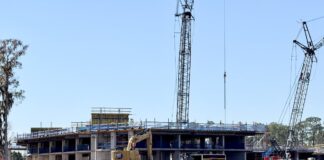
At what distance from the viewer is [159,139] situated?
11856 centimetres

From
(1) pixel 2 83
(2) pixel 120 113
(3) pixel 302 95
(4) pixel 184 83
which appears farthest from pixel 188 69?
(1) pixel 2 83

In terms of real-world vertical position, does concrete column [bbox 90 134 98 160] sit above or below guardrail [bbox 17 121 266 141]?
below

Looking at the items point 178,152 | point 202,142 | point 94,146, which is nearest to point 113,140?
point 94,146

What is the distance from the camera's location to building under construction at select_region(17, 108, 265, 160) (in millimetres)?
117688

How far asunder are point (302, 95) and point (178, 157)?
4874 centimetres

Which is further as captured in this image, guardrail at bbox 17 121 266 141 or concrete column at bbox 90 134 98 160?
concrete column at bbox 90 134 98 160

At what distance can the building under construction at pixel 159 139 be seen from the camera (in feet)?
386

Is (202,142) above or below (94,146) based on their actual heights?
above

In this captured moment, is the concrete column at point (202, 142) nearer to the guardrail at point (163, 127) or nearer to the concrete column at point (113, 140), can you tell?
the guardrail at point (163, 127)

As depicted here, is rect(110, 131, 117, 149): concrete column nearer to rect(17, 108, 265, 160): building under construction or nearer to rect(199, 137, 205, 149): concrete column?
rect(17, 108, 265, 160): building under construction

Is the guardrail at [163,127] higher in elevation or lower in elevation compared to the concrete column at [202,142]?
higher

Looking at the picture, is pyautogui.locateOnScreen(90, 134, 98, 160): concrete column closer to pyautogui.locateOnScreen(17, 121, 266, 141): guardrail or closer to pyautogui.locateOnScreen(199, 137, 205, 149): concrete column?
pyautogui.locateOnScreen(17, 121, 266, 141): guardrail

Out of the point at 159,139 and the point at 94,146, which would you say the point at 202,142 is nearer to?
the point at 159,139

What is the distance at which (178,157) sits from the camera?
12025cm
